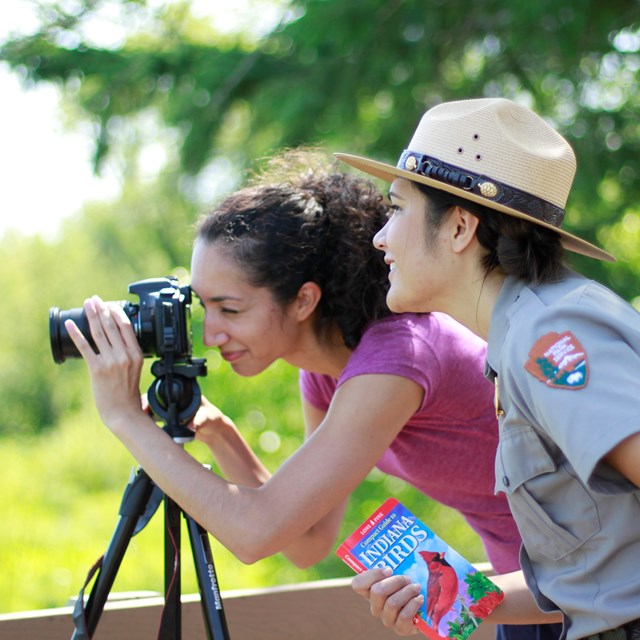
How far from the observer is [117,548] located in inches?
74.6

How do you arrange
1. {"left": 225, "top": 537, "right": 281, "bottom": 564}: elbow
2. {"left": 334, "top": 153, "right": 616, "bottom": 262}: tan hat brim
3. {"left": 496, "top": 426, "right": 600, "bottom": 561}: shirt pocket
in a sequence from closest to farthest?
{"left": 496, "top": 426, "right": 600, "bottom": 561}: shirt pocket < {"left": 334, "top": 153, "right": 616, "bottom": 262}: tan hat brim < {"left": 225, "top": 537, "right": 281, "bottom": 564}: elbow

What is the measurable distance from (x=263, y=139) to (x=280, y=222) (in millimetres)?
2130

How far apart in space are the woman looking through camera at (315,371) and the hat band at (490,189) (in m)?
0.46

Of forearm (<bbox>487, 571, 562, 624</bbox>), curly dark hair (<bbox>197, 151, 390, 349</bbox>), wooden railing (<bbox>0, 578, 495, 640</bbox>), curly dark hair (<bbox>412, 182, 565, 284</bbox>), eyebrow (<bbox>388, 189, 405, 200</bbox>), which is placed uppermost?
eyebrow (<bbox>388, 189, 405, 200</bbox>)

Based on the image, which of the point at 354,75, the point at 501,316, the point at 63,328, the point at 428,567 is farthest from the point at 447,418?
the point at 354,75

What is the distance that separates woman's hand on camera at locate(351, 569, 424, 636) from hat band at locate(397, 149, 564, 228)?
2.08ft

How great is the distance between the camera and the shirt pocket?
4.42 ft

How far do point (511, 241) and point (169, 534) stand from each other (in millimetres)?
947

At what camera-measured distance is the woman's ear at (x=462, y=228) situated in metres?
1.54

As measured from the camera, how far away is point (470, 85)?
3.96 meters

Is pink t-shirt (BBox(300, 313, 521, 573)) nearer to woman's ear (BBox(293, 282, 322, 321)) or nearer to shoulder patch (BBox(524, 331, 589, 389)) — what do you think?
woman's ear (BBox(293, 282, 322, 321))

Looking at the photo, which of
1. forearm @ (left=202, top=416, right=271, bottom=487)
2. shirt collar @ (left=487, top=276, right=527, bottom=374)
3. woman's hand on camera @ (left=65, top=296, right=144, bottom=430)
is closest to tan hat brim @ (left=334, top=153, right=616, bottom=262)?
shirt collar @ (left=487, top=276, right=527, bottom=374)

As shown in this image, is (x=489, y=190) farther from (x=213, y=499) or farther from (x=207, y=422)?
(x=207, y=422)

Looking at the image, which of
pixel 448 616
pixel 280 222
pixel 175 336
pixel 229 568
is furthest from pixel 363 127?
pixel 229 568
